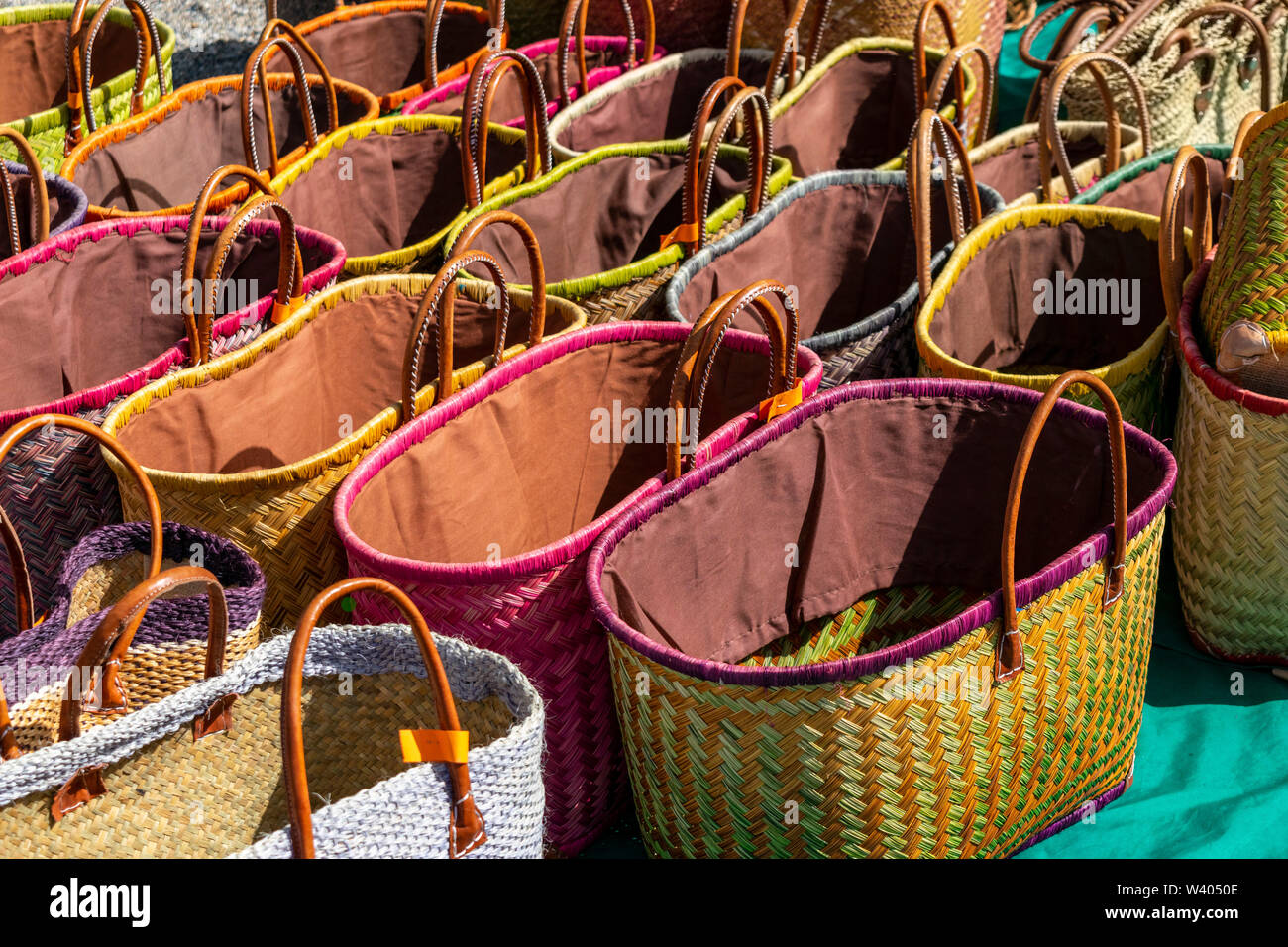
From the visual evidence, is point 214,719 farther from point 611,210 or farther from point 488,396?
point 611,210

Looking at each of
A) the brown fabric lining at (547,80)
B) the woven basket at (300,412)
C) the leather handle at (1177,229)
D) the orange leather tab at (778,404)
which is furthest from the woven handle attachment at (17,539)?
the brown fabric lining at (547,80)

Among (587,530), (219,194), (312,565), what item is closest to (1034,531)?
(587,530)

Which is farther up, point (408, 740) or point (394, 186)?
point (394, 186)

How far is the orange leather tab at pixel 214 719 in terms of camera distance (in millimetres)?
1658

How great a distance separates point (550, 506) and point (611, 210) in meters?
0.97

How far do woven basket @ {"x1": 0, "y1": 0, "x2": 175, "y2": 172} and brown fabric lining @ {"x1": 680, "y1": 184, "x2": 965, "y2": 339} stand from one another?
1.67 m

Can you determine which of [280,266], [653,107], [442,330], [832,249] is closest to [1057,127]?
[832,249]

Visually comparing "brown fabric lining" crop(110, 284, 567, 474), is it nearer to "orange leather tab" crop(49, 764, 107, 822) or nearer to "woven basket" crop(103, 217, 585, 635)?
"woven basket" crop(103, 217, 585, 635)

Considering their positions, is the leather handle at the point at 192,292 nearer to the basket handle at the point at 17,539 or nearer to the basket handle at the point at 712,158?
the basket handle at the point at 17,539

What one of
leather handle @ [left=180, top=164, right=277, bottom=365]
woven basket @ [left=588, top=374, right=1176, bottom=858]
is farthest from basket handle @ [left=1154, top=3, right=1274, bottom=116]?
leather handle @ [left=180, top=164, right=277, bottom=365]

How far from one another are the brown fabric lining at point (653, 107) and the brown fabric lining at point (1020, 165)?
2.49ft

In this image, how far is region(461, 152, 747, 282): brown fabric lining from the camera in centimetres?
300

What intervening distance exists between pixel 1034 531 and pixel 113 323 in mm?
1863

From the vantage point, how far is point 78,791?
156 cm
